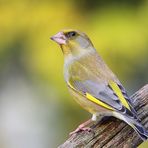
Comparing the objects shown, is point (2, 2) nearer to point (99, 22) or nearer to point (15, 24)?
point (15, 24)

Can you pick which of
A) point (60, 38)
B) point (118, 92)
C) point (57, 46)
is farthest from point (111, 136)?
point (57, 46)

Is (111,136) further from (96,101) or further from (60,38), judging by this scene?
(60,38)

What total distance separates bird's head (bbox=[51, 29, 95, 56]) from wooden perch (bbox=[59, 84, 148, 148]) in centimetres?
69

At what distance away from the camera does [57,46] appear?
23.2ft

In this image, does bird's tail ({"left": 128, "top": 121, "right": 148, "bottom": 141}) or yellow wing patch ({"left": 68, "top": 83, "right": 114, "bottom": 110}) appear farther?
yellow wing patch ({"left": 68, "top": 83, "right": 114, "bottom": 110})

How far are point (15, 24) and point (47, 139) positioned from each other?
133 centimetres

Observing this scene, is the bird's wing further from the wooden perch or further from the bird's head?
the bird's head

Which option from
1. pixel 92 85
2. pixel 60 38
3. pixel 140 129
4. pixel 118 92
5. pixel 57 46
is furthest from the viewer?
pixel 57 46

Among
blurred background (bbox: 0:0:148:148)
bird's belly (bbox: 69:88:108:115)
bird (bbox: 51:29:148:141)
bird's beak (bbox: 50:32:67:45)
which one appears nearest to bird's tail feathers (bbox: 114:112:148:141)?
bird (bbox: 51:29:148:141)

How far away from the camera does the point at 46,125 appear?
26.2ft

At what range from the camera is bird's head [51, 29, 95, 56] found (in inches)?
201

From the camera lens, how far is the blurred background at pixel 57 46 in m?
7.17

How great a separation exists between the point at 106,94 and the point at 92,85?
176 mm

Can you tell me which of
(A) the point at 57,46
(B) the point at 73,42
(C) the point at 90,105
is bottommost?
(A) the point at 57,46
